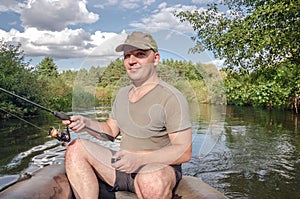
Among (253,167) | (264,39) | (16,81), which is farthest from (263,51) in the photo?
(16,81)

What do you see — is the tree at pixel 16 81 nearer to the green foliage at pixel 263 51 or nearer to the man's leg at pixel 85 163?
the green foliage at pixel 263 51

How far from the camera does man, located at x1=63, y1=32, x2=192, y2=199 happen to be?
2.05 m

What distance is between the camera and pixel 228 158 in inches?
289

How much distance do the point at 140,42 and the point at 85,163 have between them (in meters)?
0.95

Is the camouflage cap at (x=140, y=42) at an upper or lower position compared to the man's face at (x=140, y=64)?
upper

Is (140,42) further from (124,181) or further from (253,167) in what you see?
(253,167)

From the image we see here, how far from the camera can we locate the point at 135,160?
202 cm

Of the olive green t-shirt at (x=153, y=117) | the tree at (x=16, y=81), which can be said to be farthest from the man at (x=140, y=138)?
the tree at (x=16, y=81)

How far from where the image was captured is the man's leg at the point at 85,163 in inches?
93.4

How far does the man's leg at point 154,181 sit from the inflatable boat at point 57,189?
32 centimetres

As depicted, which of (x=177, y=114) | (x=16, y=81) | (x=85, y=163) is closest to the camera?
(x=177, y=114)

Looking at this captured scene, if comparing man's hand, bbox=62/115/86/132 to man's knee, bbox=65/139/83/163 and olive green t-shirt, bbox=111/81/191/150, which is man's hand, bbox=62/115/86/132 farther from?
olive green t-shirt, bbox=111/81/191/150

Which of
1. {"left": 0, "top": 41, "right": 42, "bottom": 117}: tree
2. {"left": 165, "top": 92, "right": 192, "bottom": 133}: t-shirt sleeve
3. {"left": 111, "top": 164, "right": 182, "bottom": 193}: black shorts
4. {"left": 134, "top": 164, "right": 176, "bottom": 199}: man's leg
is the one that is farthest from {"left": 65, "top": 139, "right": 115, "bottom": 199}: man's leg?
{"left": 0, "top": 41, "right": 42, "bottom": 117}: tree

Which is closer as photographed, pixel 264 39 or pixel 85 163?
pixel 85 163
